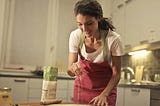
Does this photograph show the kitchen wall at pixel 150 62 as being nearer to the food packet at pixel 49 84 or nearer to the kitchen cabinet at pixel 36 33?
the kitchen cabinet at pixel 36 33

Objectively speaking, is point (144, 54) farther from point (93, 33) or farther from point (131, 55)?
point (93, 33)

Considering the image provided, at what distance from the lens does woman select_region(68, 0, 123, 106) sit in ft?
4.18

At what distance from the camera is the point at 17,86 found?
3154mm

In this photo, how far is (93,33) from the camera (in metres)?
1.34

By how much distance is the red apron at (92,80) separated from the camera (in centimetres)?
133

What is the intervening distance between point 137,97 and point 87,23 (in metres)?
1.42

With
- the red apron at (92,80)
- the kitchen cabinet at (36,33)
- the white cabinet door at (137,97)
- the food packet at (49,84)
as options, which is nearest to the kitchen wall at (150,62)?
the white cabinet door at (137,97)

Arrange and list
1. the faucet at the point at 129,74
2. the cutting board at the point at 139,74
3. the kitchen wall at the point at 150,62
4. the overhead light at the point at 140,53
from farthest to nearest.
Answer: the faucet at the point at 129,74
the overhead light at the point at 140,53
the cutting board at the point at 139,74
the kitchen wall at the point at 150,62

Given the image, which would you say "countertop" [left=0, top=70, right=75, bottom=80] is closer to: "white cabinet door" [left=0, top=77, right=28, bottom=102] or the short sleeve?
"white cabinet door" [left=0, top=77, right=28, bottom=102]

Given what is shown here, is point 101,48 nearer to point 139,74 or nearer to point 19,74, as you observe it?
point 139,74

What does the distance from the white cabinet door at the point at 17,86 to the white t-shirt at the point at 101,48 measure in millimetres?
1938

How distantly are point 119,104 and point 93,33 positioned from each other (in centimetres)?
160

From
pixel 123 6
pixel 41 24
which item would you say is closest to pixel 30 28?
pixel 41 24

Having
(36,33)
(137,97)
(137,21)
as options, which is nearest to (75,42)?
(137,97)
